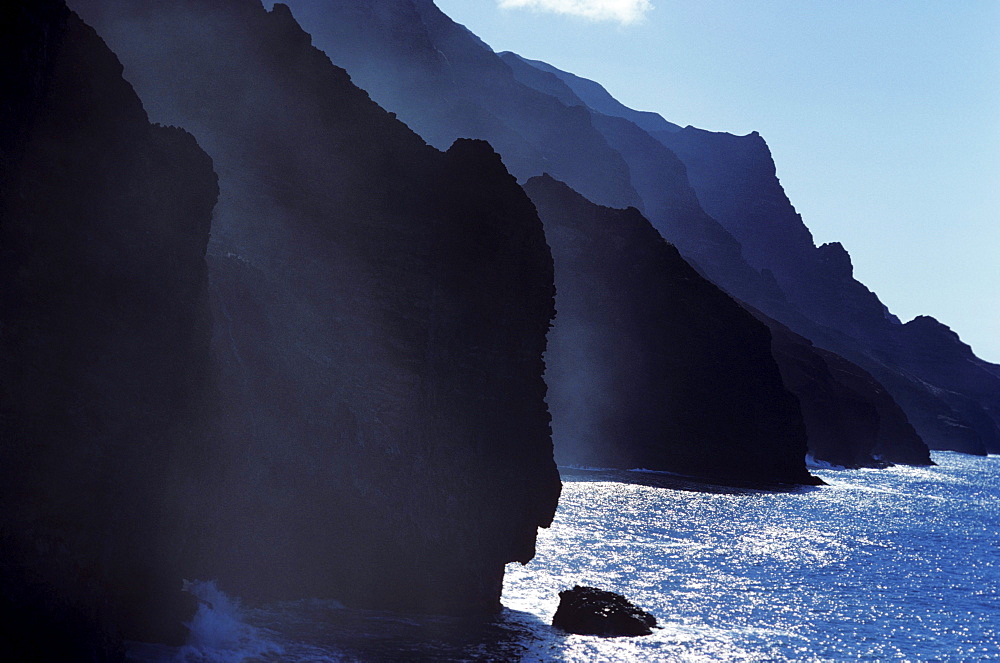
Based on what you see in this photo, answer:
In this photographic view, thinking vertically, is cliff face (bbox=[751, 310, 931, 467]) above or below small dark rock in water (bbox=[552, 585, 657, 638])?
above

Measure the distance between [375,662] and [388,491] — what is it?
903cm

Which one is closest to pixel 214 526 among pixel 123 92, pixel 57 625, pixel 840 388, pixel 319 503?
pixel 319 503

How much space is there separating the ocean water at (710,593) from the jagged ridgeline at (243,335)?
265cm

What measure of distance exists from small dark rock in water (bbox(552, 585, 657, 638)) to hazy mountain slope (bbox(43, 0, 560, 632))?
3.42 meters

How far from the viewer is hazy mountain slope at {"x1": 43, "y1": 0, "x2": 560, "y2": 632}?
3347cm

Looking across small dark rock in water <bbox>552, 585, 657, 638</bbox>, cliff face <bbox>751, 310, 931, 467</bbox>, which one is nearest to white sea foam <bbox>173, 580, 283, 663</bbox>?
small dark rock in water <bbox>552, 585, 657, 638</bbox>

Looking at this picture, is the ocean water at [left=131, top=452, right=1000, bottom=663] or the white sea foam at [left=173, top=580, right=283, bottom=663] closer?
the white sea foam at [left=173, top=580, right=283, bottom=663]

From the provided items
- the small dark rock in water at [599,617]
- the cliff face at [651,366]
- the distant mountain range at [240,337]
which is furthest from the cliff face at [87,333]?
the cliff face at [651,366]

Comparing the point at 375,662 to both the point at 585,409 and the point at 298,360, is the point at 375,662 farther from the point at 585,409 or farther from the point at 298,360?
the point at 585,409

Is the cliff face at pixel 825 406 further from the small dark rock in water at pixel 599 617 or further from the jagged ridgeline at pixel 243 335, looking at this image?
the small dark rock in water at pixel 599 617

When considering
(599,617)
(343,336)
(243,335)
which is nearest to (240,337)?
(243,335)

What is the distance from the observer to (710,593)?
50.6 meters

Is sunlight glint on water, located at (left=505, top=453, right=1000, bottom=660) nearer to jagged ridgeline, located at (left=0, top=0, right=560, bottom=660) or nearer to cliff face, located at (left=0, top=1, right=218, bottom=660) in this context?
jagged ridgeline, located at (left=0, top=0, right=560, bottom=660)

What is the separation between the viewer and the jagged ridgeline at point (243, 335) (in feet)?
68.8
